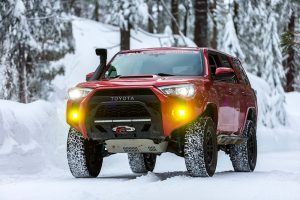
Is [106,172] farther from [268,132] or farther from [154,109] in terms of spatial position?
[268,132]

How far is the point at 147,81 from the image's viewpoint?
9648mm

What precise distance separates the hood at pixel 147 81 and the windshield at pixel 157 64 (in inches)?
19.7

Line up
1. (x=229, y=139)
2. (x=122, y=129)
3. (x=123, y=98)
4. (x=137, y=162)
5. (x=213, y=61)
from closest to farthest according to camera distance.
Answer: (x=123, y=98), (x=122, y=129), (x=229, y=139), (x=213, y=61), (x=137, y=162)

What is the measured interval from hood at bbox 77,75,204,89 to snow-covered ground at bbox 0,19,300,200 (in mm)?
1308

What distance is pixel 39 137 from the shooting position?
1451 cm

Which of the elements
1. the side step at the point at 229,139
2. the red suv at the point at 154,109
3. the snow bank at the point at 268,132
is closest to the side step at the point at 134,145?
the red suv at the point at 154,109

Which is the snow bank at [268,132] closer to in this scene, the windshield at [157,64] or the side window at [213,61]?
the side window at [213,61]

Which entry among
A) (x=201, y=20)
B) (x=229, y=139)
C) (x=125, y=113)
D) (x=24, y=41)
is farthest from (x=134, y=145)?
(x=24, y=41)

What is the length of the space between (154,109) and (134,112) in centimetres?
30

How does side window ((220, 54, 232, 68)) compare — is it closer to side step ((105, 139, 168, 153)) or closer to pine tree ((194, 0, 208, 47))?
side step ((105, 139, 168, 153))

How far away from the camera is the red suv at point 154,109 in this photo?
941 cm

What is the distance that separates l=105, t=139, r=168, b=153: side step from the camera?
31.9 ft

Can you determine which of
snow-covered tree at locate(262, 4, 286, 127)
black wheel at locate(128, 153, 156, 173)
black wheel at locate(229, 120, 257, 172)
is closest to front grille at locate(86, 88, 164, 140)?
black wheel at locate(229, 120, 257, 172)

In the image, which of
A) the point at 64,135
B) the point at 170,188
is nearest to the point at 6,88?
the point at 64,135
